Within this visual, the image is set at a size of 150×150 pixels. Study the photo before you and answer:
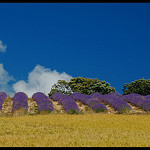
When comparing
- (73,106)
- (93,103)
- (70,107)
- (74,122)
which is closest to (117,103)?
(93,103)

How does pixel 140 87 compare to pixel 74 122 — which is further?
pixel 140 87

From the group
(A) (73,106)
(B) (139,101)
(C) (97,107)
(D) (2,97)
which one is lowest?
(C) (97,107)

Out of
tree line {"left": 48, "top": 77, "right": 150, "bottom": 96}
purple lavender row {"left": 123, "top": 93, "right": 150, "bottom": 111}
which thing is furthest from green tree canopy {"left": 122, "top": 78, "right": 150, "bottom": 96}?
purple lavender row {"left": 123, "top": 93, "right": 150, "bottom": 111}

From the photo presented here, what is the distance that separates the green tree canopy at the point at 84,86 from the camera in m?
22.7

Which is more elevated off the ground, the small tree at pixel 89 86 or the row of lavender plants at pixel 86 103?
the small tree at pixel 89 86

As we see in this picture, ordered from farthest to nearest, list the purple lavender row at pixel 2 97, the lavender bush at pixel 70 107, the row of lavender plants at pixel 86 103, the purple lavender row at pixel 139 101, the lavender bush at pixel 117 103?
the purple lavender row at pixel 2 97 → the purple lavender row at pixel 139 101 → the lavender bush at pixel 117 103 → the row of lavender plants at pixel 86 103 → the lavender bush at pixel 70 107

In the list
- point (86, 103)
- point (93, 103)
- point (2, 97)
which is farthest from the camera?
point (2, 97)

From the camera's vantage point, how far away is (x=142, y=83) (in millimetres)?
22484

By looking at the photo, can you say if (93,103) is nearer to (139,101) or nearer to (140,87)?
(139,101)

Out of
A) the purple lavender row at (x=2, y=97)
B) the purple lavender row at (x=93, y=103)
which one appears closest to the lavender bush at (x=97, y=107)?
the purple lavender row at (x=93, y=103)

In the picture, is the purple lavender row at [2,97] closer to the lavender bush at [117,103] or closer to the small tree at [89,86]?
the lavender bush at [117,103]

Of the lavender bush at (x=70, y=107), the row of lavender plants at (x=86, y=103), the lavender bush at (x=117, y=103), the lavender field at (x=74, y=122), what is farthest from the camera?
the lavender bush at (x=117, y=103)

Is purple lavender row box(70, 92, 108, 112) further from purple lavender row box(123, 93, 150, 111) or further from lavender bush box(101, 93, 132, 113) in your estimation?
purple lavender row box(123, 93, 150, 111)

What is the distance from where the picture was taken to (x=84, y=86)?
23406mm
